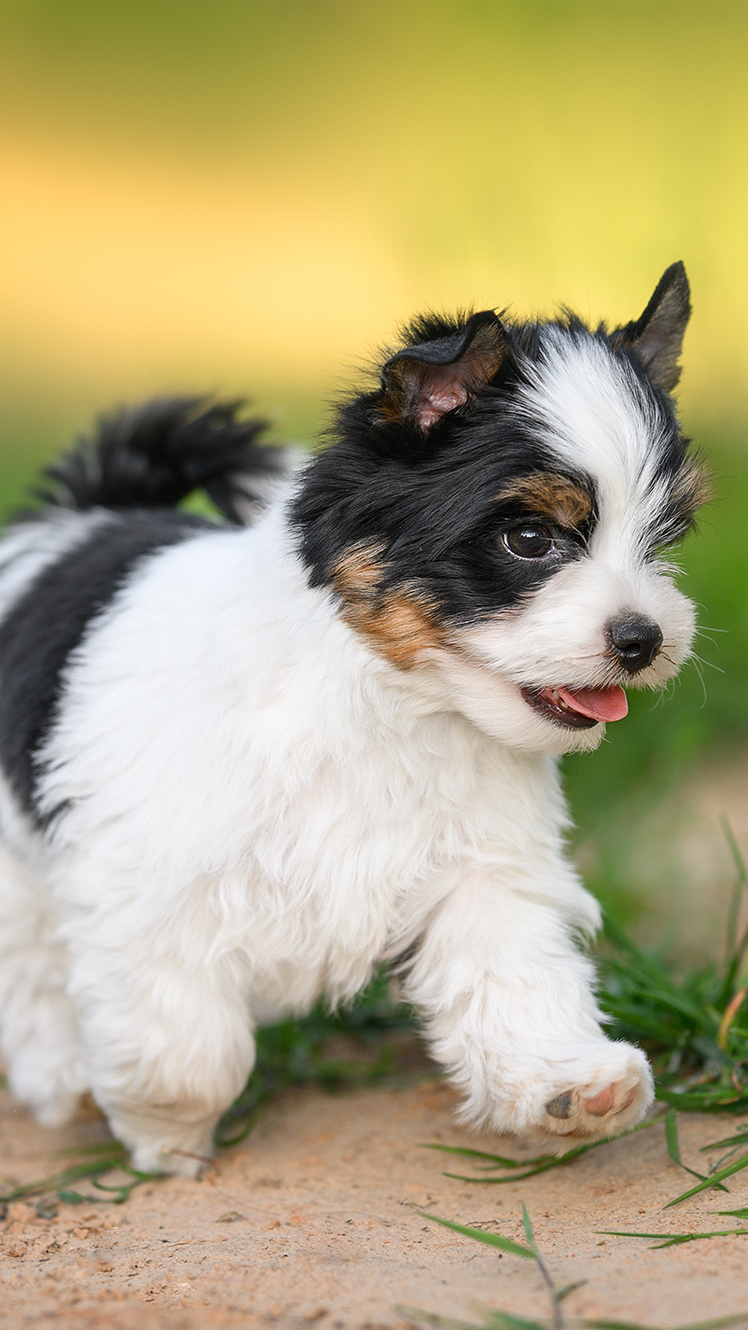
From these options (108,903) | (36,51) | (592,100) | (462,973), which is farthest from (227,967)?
(36,51)

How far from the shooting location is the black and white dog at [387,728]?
2.55m

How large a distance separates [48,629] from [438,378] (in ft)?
4.95

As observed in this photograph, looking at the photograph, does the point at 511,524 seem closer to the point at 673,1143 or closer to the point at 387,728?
the point at 387,728

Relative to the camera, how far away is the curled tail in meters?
4.25

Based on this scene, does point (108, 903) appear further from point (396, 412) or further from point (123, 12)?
point (123, 12)

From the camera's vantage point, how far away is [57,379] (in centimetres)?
1373

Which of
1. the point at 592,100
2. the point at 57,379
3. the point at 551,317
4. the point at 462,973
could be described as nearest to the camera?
the point at 462,973

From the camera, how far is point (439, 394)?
104 inches

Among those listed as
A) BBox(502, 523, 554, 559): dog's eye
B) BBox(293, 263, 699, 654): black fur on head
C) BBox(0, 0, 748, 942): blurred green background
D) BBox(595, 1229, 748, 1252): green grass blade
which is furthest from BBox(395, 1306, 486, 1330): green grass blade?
BBox(0, 0, 748, 942): blurred green background

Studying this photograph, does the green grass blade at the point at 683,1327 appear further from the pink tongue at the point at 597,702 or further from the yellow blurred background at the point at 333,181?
the yellow blurred background at the point at 333,181

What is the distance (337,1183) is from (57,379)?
11.9 m

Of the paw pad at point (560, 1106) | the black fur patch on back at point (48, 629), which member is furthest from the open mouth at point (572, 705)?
the black fur patch on back at point (48, 629)

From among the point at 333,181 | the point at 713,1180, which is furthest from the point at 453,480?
the point at 333,181

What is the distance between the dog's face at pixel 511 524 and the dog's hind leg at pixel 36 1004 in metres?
1.58
